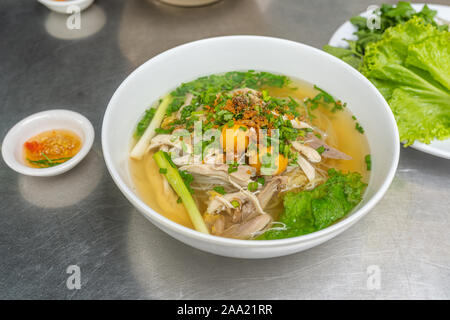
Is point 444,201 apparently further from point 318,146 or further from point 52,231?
point 52,231

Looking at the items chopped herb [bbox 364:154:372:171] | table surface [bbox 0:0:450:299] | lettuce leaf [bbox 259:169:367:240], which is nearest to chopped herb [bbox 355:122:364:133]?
chopped herb [bbox 364:154:372:171]

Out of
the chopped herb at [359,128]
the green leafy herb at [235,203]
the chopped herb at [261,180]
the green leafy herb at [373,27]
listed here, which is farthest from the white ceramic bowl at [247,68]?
the green leafy herb at [373,27]

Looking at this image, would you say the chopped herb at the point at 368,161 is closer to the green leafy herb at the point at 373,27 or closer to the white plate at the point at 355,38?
the white plate at the point at 355,38

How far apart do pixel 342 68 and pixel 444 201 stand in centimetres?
97

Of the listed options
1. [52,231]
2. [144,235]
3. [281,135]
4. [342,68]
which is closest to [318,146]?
[281,135]

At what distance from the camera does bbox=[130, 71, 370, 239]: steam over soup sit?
69.6 inches

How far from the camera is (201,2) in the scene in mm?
3398

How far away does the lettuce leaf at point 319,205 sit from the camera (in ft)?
5.57

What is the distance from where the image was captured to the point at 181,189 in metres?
1.85

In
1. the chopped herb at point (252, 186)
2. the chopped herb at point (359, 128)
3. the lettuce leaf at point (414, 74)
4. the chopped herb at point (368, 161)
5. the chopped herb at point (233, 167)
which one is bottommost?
the chopped herb at point (252, 186)

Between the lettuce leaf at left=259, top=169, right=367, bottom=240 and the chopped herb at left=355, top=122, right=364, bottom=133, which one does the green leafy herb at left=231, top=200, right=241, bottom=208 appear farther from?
the chopped herb at left=355, top=122, right=364, bottom=133

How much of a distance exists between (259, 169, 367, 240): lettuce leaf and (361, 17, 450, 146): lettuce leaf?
59 cm

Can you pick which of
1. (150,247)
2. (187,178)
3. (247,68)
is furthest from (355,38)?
(150,247)

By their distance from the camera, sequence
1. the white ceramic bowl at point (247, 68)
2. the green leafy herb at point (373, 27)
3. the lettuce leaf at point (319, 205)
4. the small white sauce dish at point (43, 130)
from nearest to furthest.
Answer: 1. the white ceramic bowl at point (247, 68)
2. the lettuce leaf at point (319, 205)
3. the small white sauce dish at point (43, 130)
4. the green leafy herb at point (373, 27)
